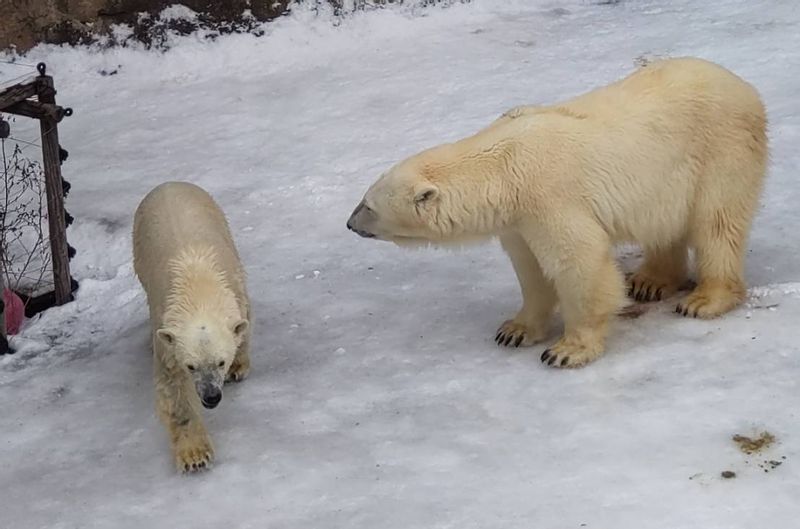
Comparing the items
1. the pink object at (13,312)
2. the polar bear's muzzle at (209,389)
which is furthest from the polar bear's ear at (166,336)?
the pink object at (13,312)

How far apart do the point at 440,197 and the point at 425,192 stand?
89mm

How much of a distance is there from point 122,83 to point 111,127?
0.85 meters

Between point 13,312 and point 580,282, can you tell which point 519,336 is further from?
point 13,312

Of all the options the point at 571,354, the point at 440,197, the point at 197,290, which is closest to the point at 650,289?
the point at 571,354

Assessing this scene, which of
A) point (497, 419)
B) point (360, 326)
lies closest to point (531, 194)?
point (497, 419)

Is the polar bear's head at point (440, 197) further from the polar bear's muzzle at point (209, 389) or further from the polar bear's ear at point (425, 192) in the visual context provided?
the polar bear's muzzle at point (209, 389)

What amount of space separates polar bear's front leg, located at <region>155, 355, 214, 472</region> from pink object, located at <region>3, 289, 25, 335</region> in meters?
1.78

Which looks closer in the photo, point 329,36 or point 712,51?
point 712,51

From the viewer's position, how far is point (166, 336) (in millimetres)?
4383

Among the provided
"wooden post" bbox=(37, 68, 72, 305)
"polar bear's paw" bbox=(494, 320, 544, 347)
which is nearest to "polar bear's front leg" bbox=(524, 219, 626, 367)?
"polar bear's paw" bbox=(494, 320, 544, 347)

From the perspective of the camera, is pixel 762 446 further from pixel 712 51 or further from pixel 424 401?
pixel 712 51

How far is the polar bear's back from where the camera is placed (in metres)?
4.95

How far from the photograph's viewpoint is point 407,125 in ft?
26.6

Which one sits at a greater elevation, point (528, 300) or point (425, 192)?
point (425, 192)
